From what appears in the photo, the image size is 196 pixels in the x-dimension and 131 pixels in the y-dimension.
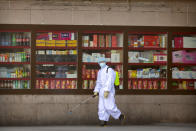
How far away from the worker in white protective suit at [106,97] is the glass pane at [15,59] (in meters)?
2.50

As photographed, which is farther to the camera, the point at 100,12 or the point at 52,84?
the point at 52,84

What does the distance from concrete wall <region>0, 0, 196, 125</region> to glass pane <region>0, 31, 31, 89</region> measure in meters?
0.47

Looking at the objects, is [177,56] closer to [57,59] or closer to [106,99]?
[106,99]

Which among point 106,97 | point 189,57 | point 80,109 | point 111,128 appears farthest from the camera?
point 189,57

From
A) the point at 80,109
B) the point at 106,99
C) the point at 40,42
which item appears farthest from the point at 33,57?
the point at 106,99

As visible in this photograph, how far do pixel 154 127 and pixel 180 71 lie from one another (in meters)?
2.41

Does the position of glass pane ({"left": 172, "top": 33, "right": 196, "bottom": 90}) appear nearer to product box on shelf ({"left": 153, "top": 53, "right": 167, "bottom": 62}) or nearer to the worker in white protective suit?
product box on shelf ({"left": 153, "top": 53, "right": 167, "bottom": 62})

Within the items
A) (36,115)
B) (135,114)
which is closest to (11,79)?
(36,115)

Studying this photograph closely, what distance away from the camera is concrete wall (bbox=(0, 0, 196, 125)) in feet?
42.5

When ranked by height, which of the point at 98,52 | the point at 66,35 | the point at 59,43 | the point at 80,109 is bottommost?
the point at 80,109

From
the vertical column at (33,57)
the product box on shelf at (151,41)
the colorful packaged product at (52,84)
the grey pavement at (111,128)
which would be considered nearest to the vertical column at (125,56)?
the product box on shelf at (151,41)

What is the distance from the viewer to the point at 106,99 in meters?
12.3

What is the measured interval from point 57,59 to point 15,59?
1.42 meters

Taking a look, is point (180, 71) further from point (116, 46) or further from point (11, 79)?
point (11, 79)
